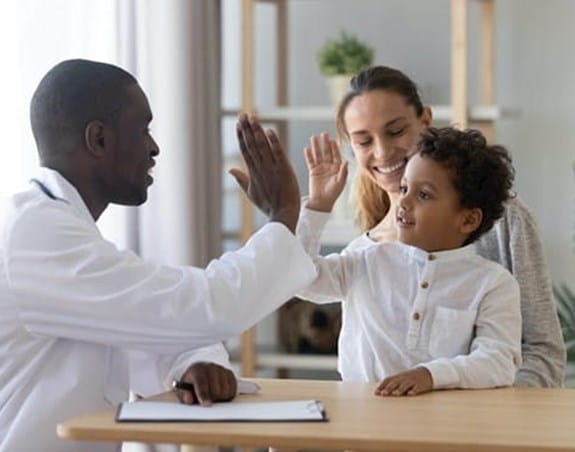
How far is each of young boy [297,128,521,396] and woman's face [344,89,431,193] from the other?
145 mm

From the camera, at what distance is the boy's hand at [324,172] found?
191 cm

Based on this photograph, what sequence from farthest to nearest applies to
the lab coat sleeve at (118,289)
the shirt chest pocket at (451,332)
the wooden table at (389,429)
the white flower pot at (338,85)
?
the white flower pot at (338,85), the shirt chest pocket at (451,332), the lab coat sleeve at (118,289), the wooden table at (389,429)

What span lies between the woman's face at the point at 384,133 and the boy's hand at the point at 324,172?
147 millimetres

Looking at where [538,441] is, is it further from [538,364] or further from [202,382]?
[538,364]

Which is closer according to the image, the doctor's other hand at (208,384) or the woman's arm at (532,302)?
the doctor's other hand at (208,384)

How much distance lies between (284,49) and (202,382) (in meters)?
2.20

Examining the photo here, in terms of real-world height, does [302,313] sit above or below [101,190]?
below

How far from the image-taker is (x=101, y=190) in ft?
5.62

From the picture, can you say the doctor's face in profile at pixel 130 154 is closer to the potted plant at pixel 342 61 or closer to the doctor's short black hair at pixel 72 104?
the doctor's short black hair at pixel 72 104

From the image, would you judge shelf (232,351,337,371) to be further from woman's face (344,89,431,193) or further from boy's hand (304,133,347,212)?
boy's hand (304,133,347,212)

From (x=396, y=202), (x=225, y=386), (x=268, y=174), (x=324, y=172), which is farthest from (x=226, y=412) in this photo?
(x=396, y=202)

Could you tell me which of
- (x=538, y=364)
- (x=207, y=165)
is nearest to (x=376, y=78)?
(x=538, y=364)

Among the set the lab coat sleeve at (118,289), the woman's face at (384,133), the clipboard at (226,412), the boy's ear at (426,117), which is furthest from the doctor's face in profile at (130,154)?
the boy's ear at (426,117)

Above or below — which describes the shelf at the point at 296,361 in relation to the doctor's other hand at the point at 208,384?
below
